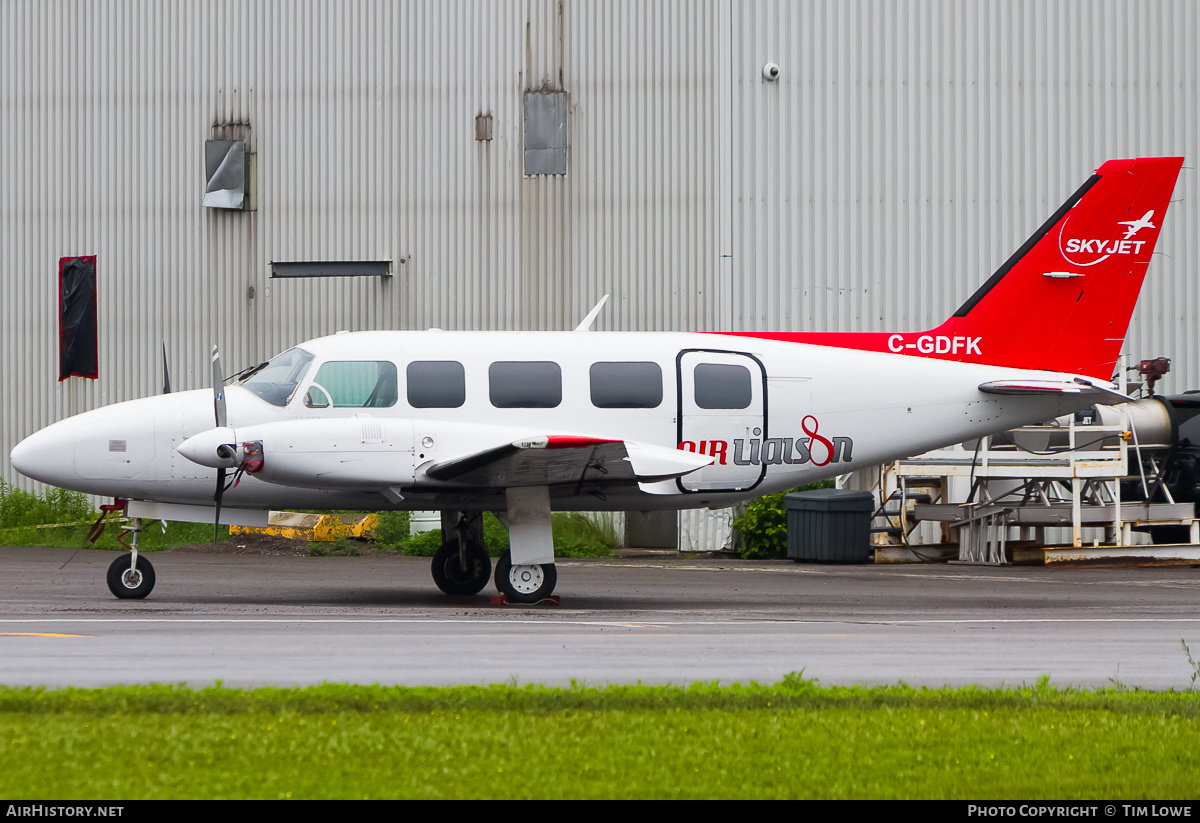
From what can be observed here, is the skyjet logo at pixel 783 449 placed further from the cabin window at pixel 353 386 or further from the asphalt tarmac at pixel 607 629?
the cabin window at pixel 353 386

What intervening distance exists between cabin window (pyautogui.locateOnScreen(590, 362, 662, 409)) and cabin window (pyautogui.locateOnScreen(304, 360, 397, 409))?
7.34ft

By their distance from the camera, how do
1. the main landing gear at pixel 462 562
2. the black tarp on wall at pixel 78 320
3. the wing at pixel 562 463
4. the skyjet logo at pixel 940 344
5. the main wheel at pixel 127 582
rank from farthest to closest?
the black tarp on wall at pixel 78 320, the skyjet logo at pixel 940 344, the main landing gear at pixel 462 562, the main wheel at pixel 127 582, the wing at pixel 562 463

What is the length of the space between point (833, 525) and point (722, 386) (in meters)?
7.67

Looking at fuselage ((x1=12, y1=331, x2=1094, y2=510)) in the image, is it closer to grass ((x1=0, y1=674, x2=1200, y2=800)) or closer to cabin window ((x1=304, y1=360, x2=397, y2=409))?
cabin window ((x1=304, y1=360, x2=397, y2=409))

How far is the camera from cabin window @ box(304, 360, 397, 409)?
13.1m

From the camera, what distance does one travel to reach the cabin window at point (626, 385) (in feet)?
44.9

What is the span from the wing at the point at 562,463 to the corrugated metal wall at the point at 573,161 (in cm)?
1039

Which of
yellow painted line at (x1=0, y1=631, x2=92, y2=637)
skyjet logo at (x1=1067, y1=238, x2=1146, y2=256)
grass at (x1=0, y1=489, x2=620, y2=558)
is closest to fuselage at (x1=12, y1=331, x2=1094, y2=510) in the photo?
skyjet logo at (x1=1067, y1=238, x2=1146, y2=256)

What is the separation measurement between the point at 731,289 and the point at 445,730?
1823cm

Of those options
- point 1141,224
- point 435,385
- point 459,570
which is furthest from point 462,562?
point 1141,224

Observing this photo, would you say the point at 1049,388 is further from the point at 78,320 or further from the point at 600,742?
the point at 78,320

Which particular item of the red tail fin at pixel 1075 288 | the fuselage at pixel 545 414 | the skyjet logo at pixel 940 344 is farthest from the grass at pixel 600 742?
the red tail fin at pixel 1075 288

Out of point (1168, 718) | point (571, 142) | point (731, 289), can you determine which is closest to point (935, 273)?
point (731, 289)

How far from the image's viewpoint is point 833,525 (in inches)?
822
